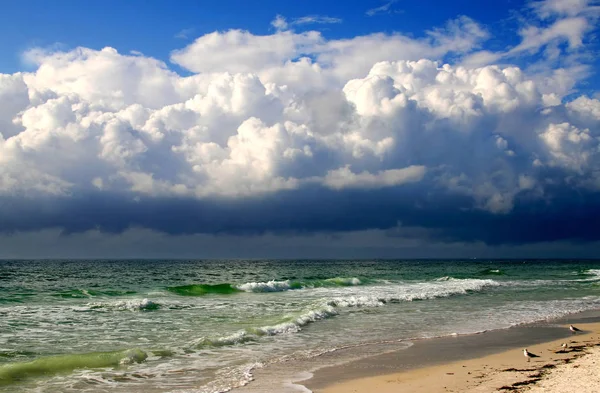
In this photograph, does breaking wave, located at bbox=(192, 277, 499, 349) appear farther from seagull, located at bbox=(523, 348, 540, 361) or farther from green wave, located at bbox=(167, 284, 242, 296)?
green wave, located at bbox=(167, 284, 242, 296)

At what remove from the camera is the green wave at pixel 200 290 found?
37.0m

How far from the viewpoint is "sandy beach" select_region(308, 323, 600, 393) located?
9.80m

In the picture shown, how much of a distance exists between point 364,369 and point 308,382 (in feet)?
6.44

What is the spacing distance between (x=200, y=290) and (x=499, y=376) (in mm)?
30438

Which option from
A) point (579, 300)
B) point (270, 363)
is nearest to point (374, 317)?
point (270, 363)

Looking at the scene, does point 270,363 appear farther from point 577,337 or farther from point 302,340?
point 577,337

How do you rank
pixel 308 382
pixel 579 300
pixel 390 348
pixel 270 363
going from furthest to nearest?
1. pixel 579 300
2. pixel 390 348
3. pixel 270 363
4. pixel 308 382

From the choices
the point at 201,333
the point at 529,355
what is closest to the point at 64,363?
the point at 201,333

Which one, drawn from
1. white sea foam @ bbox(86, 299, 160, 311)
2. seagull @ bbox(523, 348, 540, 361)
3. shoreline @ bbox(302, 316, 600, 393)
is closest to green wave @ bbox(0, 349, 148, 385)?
shoreline @ bbox(302, 316, 600, 393)

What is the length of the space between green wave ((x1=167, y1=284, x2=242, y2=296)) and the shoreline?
79.0 ft

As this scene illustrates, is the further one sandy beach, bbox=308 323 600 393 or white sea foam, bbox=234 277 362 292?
white sea foam, bbox=234 277 362 292

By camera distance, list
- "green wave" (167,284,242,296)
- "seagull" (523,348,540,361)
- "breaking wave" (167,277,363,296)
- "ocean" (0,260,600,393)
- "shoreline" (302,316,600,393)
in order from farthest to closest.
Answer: "breaking wave" (167,277,363,296) < "green wave" (167,284,242,296) < "seagull" (523,348,540,361) < "ocean" (0,260,600,393) < "shoreline" (302,316,600,393)

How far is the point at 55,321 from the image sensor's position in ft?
66.9

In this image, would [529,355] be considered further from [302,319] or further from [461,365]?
[302,319]
